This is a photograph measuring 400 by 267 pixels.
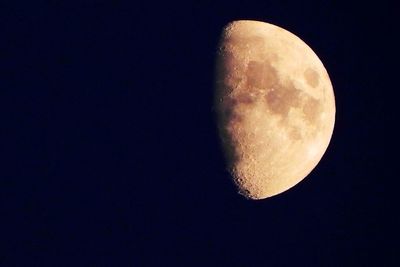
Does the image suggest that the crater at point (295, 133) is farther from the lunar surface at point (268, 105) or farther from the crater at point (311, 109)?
the crater at point (311, 109)

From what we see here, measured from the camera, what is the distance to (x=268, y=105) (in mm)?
5266

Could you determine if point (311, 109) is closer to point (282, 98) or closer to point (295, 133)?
point (295, 133)

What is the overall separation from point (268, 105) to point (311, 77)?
84 cm

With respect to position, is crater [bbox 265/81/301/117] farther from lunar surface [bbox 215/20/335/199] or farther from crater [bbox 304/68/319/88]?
crater [bbox 304/68/319/88]

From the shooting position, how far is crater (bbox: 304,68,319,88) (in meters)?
5.61

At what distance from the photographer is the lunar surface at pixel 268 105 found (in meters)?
5.27

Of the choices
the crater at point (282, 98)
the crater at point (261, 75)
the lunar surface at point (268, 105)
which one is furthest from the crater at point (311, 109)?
the crater at point (261, 75)

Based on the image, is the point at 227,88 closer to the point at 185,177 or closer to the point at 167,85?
the point at 167,85

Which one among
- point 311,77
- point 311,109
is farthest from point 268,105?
point 311,77

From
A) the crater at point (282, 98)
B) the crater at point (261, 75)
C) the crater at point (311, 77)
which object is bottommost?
the crater at point (282, 98)

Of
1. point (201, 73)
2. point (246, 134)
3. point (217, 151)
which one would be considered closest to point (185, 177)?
point (217, 151)

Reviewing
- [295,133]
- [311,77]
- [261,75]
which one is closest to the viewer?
[261,75]

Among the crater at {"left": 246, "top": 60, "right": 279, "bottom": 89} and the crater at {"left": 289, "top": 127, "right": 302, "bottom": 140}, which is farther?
the crater at {"left": 289, "top": 127, "right": 302, "bottom": 140}

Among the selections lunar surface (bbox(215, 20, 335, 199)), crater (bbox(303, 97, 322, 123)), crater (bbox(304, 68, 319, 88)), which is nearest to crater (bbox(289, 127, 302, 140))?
lunar surface (bbox(215, 20, 335, 199))
